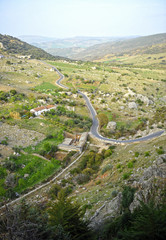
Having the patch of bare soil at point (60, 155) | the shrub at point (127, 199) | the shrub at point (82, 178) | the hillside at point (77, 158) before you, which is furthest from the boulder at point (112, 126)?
the shrub at point (127, 199)

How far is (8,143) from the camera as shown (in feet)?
87.7

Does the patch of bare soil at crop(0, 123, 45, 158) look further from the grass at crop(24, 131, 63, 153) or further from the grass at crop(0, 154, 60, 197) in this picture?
the grass at crop(0, 154, 60, 197)

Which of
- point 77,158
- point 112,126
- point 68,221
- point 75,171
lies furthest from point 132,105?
point 68,221

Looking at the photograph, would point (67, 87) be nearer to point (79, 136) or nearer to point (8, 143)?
point (79, 136)

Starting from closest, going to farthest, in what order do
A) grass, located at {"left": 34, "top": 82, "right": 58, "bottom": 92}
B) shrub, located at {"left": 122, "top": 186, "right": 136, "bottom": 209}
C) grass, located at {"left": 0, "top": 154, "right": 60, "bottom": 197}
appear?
shrub, located at {"left": 122, "top": 186, "right": 136, "bottom": 209} < grass, located at {"left": 0, "top": 154, "right": 60, "bottom": 197} < grass, located at {"left": 34, "top": 82, "right": 58, "bottom": 92}

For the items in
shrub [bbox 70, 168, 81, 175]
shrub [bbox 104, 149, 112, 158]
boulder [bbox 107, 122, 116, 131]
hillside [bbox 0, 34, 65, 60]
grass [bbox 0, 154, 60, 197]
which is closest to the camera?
grass [bbox 0, 154, 60, 197]

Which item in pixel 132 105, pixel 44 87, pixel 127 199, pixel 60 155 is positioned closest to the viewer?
pixel 127 199

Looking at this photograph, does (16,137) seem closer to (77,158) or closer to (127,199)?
(77,158)

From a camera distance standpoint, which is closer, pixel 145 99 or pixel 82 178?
pixel 82 178

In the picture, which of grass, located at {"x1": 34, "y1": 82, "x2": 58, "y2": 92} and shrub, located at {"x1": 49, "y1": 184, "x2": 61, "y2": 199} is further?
grass, located at {"x1": 34, "y1": 82, "x2": 58, "y2": 92}

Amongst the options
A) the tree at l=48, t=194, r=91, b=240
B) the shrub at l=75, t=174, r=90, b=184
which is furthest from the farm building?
the tree at l=48, t=194, r=91, b=240

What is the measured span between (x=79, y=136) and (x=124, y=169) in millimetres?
16567

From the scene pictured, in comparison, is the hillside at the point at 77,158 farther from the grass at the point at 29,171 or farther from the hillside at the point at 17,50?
the hillside at the point at 17,50

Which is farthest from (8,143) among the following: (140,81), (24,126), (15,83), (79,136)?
(140,81)
